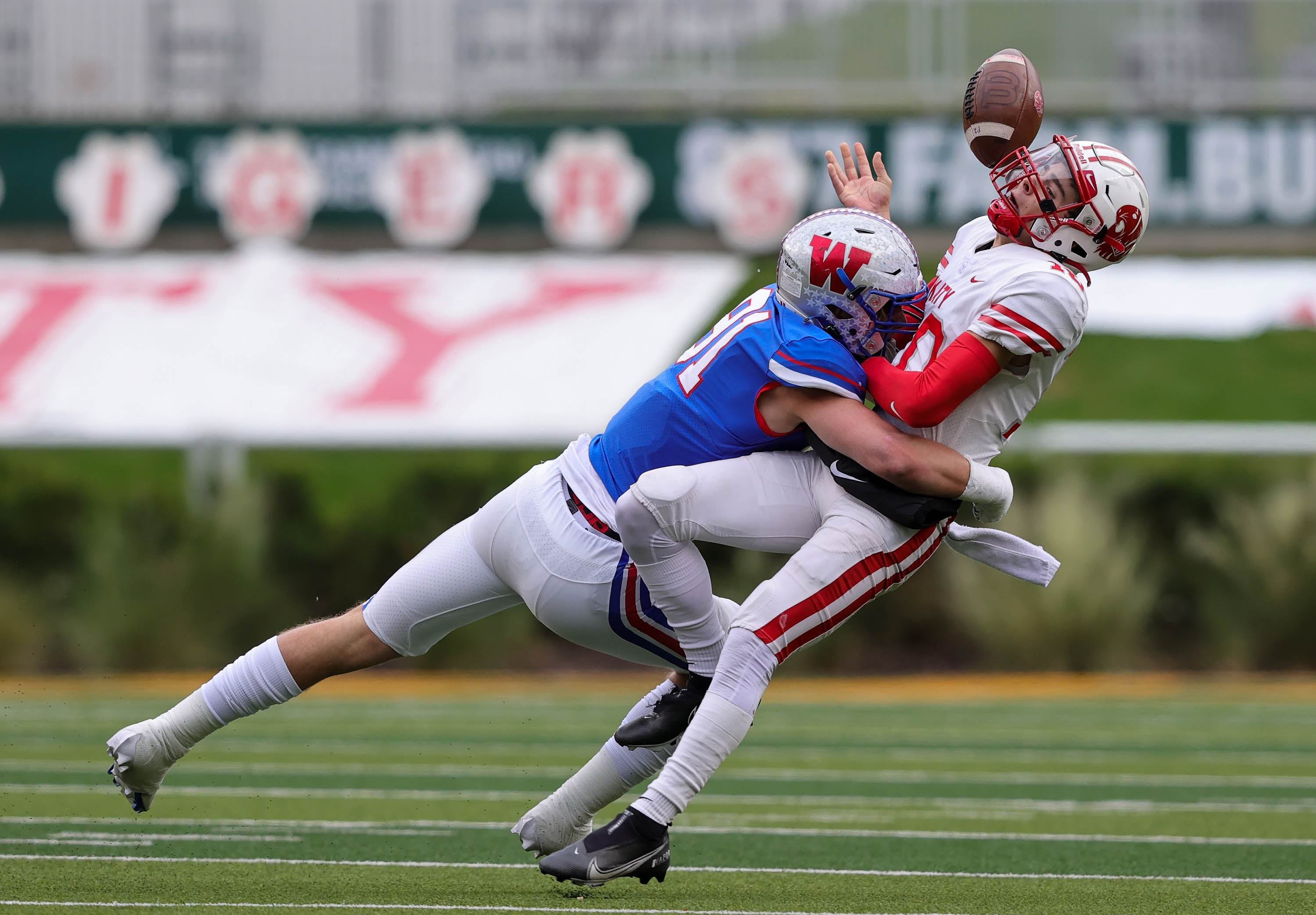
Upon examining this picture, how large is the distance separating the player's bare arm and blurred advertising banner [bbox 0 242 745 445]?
34.3 ft

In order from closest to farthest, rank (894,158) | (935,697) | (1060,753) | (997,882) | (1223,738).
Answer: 1. (997,882)
2. (1060,753)
3. (1223,738)
4. (935,697)
5. (894,158)

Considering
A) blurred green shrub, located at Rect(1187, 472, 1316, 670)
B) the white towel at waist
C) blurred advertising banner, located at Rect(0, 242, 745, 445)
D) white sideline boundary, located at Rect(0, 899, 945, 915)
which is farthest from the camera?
blurred advertising banner, located at Rect(0, 242, 745, 445)

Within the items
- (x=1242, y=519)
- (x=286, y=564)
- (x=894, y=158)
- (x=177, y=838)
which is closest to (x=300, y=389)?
(x=286, y=564)

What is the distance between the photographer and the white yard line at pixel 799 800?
6891 millimetres

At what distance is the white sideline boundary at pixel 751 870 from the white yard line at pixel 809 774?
2256 mm

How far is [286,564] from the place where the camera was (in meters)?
13.2

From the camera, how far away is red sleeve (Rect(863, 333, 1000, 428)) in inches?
165

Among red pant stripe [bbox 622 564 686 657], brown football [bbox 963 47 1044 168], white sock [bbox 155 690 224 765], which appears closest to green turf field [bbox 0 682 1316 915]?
white sock [bbox 155 690 224 765]

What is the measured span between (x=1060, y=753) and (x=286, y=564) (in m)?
6.39

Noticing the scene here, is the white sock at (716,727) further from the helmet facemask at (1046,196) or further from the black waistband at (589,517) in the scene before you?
the helmet facemask at (1046,196)

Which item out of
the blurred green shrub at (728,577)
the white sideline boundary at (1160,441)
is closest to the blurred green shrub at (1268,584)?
the blurred green shrub at (728,577)

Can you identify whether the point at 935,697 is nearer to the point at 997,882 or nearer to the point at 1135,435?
the point at 1135,435

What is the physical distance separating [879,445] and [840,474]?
163mm

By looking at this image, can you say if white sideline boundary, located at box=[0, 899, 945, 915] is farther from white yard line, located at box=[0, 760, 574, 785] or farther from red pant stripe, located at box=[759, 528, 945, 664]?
white yard line, located at box=[0, 760, 574, 785]
